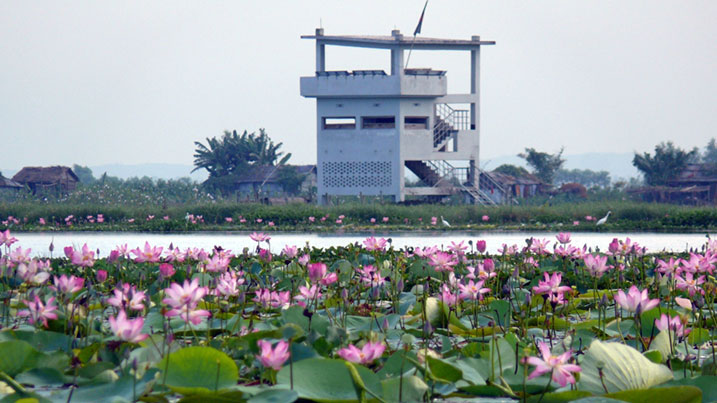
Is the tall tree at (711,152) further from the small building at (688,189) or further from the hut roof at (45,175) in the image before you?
the hut roof at (45,175)

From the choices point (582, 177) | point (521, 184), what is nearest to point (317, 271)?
point (521, 184)

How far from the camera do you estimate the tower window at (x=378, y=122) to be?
38938mm

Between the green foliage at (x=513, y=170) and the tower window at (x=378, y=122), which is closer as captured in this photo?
the tower window at (x=378, y=122)

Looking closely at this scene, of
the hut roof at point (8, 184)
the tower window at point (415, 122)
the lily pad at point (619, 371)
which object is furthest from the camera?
the hut roof at point (8, 184)

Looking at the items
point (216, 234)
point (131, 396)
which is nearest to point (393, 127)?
point (216, 234)

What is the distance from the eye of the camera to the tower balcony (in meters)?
38.0

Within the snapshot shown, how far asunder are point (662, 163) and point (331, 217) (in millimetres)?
33148

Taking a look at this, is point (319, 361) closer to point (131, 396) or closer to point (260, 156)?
point (131, 396)

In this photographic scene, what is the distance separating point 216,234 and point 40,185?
32.9 metres

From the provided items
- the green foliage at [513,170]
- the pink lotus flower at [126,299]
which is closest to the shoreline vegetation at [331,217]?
the pink lotus flower at [126,299]

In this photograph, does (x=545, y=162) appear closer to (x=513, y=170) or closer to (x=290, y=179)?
(x=513, y=170)

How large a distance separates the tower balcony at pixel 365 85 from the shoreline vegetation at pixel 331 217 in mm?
13144

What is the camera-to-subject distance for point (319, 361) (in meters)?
2.29

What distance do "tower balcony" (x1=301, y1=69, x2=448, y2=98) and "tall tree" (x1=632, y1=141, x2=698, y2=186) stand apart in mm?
18606
